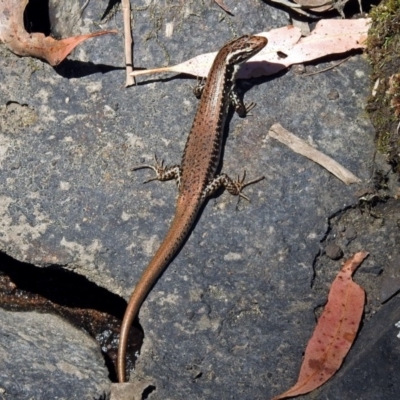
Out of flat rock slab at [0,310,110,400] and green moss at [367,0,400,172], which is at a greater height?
green moss at [367,0,400,172]

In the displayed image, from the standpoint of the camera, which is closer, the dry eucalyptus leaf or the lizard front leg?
the lizard front leg

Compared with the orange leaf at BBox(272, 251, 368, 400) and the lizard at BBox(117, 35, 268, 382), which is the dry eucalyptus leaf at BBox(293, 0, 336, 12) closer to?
the lizard at BBox(117, 35, 268, 382)

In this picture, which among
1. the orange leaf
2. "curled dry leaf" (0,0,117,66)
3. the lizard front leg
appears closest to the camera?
the orange leaf

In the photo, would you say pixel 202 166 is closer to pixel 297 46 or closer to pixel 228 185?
pixel 228 185

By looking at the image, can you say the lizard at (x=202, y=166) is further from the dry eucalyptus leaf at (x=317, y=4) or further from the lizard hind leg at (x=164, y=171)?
the dry eucalyptus leaf at (x=317, y=4)

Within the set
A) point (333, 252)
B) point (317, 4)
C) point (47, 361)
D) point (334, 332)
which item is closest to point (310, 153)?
point (333, 252)


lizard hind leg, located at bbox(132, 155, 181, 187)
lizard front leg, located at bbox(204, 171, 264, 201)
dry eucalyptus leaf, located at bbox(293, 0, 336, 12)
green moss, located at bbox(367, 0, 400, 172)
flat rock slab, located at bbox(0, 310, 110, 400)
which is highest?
dry eucalyptus leaf, located at bbox(293, 0, 336, 12)

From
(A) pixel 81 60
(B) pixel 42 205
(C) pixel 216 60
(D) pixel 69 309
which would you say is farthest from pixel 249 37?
(D) pixel 69 309

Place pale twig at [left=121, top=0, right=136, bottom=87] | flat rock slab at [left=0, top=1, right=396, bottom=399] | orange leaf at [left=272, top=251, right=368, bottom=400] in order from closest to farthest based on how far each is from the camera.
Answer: orange leaf at [left=272, top=251, right=368, bottom=400] → flat rock slab at [left=0, top=1, right=396, bottom=399] → pale twig at [left=121, top=0, right=136, bottom=87]

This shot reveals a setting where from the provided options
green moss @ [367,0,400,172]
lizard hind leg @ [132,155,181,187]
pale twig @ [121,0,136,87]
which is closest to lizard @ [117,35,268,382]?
lizard hind leg @ [132,155,181,187]
